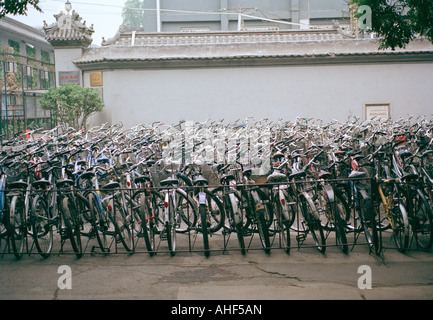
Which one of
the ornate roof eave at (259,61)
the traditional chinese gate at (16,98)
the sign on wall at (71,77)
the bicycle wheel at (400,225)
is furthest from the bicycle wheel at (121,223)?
the sign on wall at (71,77)

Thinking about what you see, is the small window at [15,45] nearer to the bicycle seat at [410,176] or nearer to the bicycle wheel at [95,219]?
the bicycle wheel at [95,219]

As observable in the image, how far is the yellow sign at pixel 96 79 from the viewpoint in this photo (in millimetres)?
15633

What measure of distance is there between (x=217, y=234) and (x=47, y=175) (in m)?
2.90

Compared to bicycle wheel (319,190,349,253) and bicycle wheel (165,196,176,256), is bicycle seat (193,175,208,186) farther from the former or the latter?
bicycle wheel (319,190,349,253)

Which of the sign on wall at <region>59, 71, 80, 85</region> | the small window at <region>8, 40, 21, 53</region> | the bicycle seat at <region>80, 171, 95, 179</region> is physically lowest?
the bicycle seat at <region>80, 171, 95, 179</region>

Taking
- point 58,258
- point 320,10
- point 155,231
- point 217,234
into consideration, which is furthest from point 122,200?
point 320,10

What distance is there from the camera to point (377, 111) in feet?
51.4

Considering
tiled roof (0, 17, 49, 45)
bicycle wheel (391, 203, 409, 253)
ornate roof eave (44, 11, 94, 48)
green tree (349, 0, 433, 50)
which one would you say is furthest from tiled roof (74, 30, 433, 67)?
bicycle wheel (391, 203, 409, 253)

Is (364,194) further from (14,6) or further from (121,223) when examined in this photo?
(14,6)

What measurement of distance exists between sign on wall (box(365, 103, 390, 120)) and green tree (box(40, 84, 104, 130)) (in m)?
8.35

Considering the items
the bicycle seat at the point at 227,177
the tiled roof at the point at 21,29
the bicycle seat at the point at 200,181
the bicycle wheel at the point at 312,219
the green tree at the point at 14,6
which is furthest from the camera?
the tiled roof at the point at 21,29

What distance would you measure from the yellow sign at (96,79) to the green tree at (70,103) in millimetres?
1110

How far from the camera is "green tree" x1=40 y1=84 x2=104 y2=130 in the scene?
13.8m
